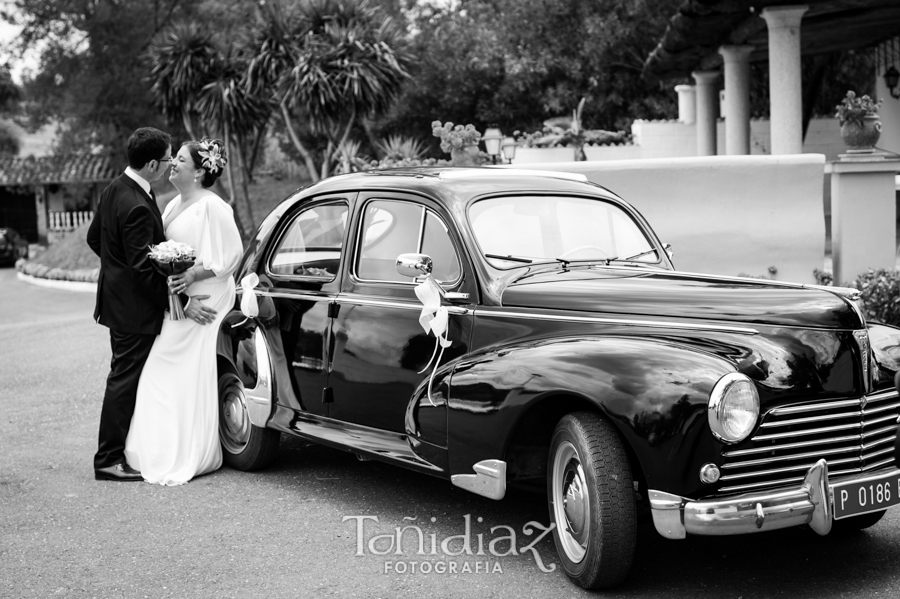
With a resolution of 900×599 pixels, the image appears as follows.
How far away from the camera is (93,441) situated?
7418 mm

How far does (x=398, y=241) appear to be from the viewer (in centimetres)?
545

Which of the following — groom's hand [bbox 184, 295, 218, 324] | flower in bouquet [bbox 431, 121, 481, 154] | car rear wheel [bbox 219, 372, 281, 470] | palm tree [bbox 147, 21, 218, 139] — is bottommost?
car rear wheel [bbox 219, 372, 281, 470]

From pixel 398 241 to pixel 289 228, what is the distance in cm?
111

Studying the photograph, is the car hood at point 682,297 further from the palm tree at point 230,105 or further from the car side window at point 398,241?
the palm tree at point 230,105

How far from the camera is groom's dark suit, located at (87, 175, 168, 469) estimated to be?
6227 mm

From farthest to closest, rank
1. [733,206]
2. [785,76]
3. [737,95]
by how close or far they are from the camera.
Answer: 1. [737,95]
2. [785,76]
3. [733,206]

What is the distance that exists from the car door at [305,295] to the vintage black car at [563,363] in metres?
0.02

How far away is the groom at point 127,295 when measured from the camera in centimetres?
622

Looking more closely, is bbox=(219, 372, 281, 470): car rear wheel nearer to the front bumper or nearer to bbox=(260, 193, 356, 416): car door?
bbox=(260, 193, 356, 416): car door

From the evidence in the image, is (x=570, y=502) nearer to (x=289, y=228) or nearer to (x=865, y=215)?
(x=289, y=228)

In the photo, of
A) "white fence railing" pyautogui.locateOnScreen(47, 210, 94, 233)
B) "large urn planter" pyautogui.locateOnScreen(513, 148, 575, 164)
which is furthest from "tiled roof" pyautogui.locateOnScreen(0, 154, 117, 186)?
"large urn planter" pyautogui.locateOnScreen(513, 148, 575, 164)

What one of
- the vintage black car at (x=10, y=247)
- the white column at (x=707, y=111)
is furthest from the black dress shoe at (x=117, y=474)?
the vintage black car at (x=10, y=247)

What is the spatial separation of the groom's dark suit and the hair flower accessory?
Result: 1.50ft

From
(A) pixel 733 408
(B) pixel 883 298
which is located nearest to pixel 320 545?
(A) pixel 733 408
